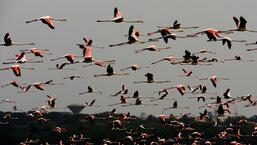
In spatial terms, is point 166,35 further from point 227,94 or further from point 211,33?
point 227,94

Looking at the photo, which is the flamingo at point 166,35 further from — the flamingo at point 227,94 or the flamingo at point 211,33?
the flamingo at point 227,94

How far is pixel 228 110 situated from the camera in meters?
48.8

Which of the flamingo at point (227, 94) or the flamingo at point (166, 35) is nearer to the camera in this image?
the flamingo at point (166, 35)

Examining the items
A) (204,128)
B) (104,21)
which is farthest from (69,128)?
(104,21)

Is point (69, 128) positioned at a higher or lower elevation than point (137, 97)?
lower

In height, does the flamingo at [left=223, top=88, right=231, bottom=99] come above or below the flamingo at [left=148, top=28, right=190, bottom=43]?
below

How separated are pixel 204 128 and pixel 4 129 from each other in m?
46.7

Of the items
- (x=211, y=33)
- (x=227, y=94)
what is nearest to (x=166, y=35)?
(x=211, y=33)

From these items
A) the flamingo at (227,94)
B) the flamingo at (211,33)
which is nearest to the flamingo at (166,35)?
Result: the flamingo at (211,33)

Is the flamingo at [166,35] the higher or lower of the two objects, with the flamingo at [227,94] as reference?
higher

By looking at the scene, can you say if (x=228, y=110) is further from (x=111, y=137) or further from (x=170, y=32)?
(x=111, y=137)

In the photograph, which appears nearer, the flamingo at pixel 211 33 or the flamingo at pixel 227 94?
the flamingo at pixel 211 33

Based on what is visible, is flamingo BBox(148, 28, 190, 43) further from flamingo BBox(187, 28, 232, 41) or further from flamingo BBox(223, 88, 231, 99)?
flamingo BBox(223, 88, 231, 99)

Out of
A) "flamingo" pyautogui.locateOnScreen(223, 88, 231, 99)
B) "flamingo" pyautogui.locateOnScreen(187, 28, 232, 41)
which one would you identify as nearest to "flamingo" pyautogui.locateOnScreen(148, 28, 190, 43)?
"flamingo" pyautogui.locateOnScreen(187, 28, 232, 41)
